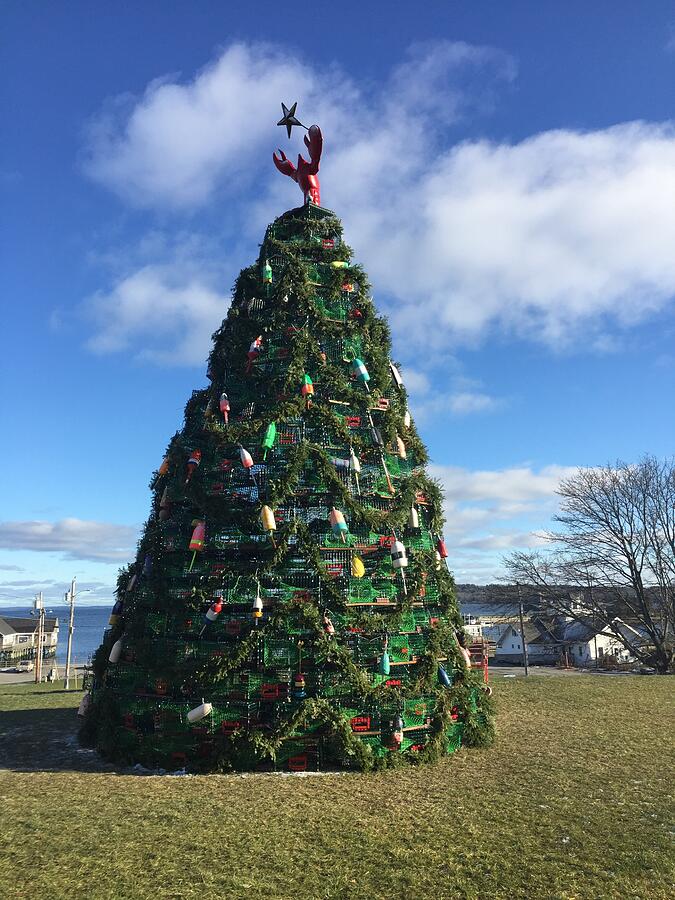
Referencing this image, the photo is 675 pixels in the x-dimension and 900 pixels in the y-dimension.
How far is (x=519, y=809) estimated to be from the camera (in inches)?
382

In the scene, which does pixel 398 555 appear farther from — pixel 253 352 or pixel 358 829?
pixel 253 352

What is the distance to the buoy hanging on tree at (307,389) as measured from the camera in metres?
14.8

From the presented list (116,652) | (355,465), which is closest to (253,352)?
(355,465)

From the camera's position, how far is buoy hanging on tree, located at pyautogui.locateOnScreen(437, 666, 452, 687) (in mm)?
13828

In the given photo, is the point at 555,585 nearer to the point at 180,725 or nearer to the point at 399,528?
Answer: the point at 399,528

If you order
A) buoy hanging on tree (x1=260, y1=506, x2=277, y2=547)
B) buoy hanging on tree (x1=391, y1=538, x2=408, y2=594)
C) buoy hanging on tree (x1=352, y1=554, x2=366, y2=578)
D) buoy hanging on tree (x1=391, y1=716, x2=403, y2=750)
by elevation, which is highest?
buoy hanging on tree (x1=260, y1=506, x2=277, y2=547)

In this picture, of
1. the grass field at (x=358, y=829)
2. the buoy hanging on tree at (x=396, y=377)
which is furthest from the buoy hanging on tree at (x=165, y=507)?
the buoy hanging on tree at (x=396, y=377)

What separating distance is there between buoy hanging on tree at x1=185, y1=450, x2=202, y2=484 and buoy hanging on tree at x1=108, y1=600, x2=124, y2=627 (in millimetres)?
4228

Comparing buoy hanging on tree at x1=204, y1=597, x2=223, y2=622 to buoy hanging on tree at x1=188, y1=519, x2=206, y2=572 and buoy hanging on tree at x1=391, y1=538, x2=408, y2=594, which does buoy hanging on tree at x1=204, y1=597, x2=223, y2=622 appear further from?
buoy hanging on tree at x1=391, y1=538, x2=408, y2=594

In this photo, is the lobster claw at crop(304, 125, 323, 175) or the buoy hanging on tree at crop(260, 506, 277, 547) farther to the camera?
the lobster claw at crop(304, 125, 323, 175)

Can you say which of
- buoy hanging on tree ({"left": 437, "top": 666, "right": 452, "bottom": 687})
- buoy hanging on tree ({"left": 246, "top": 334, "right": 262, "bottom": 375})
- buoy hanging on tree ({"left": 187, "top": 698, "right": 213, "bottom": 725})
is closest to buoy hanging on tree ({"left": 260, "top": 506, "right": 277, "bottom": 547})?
buoy hanging on tree ({"left": 187, "top": 698, "right": 213, "bottom": 725})

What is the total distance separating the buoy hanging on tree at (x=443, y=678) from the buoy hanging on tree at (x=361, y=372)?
718 centimetres

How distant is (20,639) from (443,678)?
230ft

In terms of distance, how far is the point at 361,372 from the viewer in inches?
603
